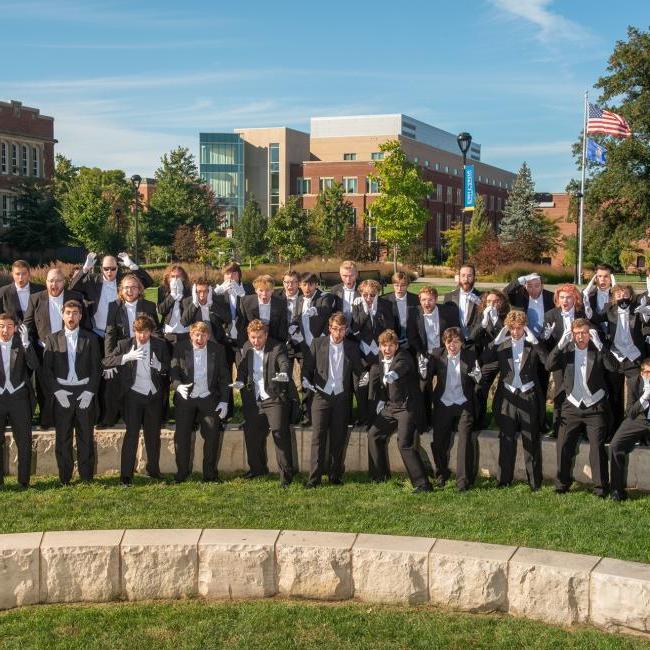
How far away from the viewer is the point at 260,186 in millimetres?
93250

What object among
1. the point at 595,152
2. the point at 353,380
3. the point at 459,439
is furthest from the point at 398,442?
the point at 595,152

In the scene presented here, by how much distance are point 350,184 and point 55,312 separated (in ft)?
244

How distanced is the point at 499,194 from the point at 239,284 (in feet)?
329

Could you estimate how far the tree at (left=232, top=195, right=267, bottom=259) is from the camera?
61.8 metres

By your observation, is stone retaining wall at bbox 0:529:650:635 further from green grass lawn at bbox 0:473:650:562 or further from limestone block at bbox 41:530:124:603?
green grass lawn at bbox 0:473:650:562

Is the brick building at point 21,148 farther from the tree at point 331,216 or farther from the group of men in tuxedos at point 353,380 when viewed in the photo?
the group of men in tuxedos at point 353,380

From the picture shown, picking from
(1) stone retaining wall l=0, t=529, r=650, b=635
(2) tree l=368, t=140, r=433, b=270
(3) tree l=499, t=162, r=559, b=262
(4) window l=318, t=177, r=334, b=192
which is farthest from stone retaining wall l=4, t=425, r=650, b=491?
(4) window l=318, t=177, r=334, b=192

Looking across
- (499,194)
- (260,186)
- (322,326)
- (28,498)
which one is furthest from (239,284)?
(499,194)

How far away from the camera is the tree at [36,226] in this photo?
175 feet

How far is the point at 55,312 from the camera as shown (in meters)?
10.2

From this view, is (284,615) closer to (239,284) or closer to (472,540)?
(472,540)

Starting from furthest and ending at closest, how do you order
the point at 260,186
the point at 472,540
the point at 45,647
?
the point at 260,186 < the point at 472,540 < the point at 45,647

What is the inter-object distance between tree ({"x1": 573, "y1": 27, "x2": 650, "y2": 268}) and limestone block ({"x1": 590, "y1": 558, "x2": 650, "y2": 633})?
41973 millimetres

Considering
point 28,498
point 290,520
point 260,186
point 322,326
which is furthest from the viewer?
point 260,186
